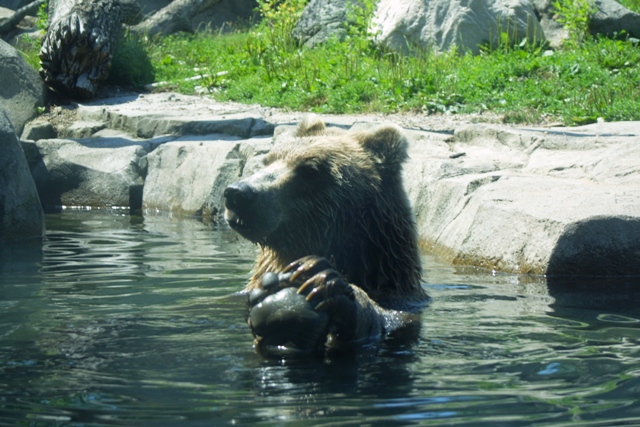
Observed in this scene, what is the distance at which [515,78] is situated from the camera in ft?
40.7

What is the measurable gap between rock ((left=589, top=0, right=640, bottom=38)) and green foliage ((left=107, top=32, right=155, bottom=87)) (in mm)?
7289

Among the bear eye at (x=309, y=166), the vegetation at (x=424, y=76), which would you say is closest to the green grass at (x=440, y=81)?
the vegetation at (x=424, y=76)

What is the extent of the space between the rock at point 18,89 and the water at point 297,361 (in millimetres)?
6536

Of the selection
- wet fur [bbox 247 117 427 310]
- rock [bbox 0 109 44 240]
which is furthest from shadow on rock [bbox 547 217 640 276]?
rock [bbox 0 109 44 240]

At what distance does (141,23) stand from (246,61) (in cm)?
427

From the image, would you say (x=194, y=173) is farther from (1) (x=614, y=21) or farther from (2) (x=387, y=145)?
(1) (x=614, y=21)

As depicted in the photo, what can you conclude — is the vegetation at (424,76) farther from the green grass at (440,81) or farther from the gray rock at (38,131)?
the gray rock at (38,131)

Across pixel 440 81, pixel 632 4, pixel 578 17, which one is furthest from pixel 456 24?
pixel 632 4

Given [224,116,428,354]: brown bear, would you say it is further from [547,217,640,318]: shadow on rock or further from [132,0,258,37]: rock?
[132,0,258,37]: rock

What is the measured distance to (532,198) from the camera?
638 cm

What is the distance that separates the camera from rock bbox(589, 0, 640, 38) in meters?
14.0

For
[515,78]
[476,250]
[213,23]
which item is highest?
[213,23]

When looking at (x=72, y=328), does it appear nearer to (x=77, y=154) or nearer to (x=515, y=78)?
(x=77, y=154)

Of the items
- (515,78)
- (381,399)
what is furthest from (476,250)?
(515,78)
